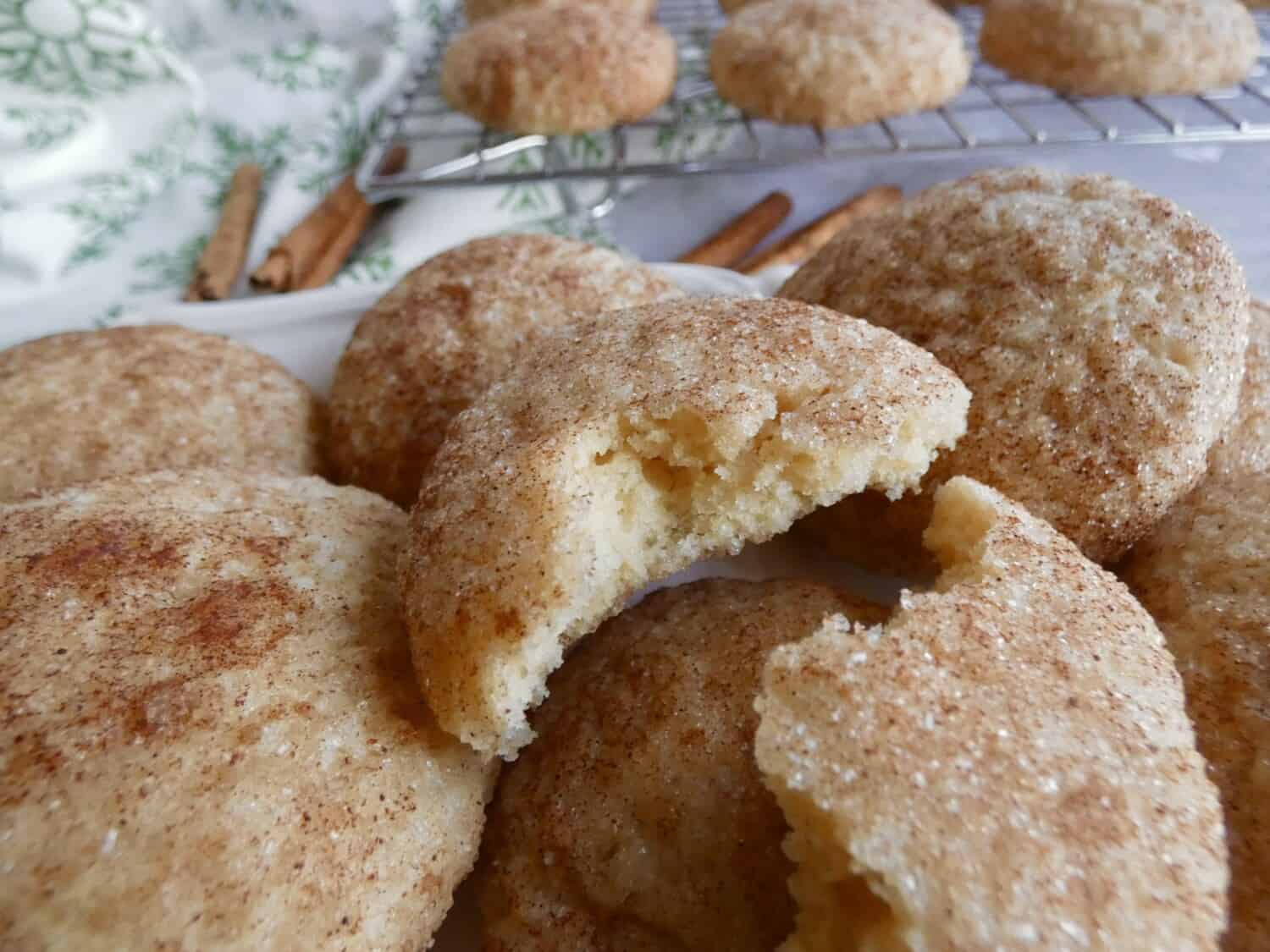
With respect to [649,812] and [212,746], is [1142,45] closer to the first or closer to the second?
[649,812]

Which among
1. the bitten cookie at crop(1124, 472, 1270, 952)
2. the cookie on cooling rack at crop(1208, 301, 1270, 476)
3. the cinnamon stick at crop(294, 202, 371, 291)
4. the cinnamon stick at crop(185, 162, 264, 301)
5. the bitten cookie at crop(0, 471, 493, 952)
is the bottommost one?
the cinnamon stick at crop(185, 162, 264, 301)

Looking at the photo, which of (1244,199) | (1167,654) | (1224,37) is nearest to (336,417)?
(1167,654)

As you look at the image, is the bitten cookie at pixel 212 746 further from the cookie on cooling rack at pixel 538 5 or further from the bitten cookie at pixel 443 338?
the cookie on cooling rack at pixel 538 5

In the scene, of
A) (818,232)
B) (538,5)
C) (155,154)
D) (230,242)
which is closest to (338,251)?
(230,242)

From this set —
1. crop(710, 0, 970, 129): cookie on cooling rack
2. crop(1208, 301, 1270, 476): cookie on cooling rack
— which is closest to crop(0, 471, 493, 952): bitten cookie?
crop(1208, 301, 1270, 476): cookie on cooling rack

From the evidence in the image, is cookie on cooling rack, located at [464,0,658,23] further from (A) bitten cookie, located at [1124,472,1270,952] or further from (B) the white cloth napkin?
(A) bitten cookie, located at [1124,472,1270,952]

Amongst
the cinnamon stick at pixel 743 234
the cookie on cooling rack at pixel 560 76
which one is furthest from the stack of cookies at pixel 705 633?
the cookie on cooling rack at pixel 560 76

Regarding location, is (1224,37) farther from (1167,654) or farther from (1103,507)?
(1167,654)
